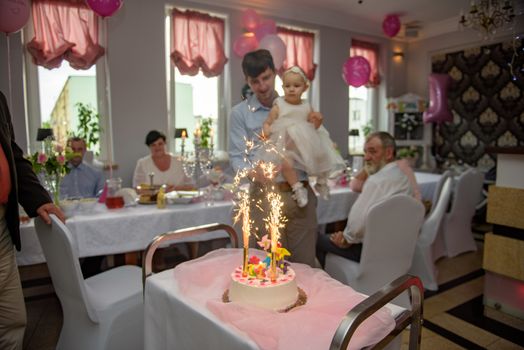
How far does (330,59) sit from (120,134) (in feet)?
12.9

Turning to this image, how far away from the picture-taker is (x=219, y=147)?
6.18 m

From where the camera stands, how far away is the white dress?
5.64 feet

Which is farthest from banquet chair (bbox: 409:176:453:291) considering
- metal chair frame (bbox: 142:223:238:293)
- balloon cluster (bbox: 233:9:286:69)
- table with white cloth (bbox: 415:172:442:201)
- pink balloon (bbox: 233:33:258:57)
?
pink balloon (bbox: 233:33:258:57)

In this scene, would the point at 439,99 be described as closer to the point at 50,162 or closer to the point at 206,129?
the point at 206,129

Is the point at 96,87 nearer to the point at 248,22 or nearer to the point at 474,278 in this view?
the point at 248,22

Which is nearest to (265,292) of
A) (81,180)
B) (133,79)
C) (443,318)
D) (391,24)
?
(443,318)

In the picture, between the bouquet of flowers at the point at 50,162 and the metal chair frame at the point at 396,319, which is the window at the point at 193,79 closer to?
the bouquet of flowers at the point at 50,162

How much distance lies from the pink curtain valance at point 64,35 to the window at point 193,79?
3.32 ft

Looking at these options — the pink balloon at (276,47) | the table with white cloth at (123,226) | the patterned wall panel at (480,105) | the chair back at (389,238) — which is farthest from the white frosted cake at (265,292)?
the patterned wall panel at (480,105)

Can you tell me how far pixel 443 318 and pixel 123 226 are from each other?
2.16m

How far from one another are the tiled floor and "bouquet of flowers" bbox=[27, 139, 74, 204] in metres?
0.90

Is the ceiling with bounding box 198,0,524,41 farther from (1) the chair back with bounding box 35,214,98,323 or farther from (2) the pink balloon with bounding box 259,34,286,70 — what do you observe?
(1) the chair back with bounding box 35,214,98,323

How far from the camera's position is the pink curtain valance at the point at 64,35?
15.2ft

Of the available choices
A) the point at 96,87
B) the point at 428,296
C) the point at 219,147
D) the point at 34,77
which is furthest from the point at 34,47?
the point at 428,296
